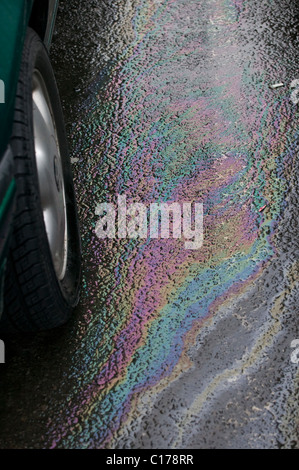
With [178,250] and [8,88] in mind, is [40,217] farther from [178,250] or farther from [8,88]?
[178,250]

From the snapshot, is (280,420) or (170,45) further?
(170,45)

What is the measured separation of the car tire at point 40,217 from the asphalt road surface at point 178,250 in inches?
7.9

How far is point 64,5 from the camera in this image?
4.89 m

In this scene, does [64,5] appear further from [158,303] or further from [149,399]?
[149,399]

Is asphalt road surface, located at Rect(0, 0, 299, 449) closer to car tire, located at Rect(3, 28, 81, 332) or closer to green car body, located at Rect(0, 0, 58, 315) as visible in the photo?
car tire, located at Rect(3, 28, 81, 332)

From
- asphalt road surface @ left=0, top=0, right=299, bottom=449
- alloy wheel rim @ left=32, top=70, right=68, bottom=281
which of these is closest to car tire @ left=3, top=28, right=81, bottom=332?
alloy wheel rim @ left=32, top=70, right=68, bottom=281

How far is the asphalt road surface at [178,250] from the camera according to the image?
2.40m

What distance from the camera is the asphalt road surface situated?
2404mm

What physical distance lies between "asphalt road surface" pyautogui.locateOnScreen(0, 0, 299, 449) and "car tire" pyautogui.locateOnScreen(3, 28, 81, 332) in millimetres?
200

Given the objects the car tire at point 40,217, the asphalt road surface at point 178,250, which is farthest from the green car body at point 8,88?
the asphalt road surface at point 178,250

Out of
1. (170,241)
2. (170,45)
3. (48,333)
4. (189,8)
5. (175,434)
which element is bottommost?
(175,434)

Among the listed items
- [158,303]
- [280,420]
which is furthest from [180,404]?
[158,303]

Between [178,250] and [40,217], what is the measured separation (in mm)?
915

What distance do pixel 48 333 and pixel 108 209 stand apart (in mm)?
788
